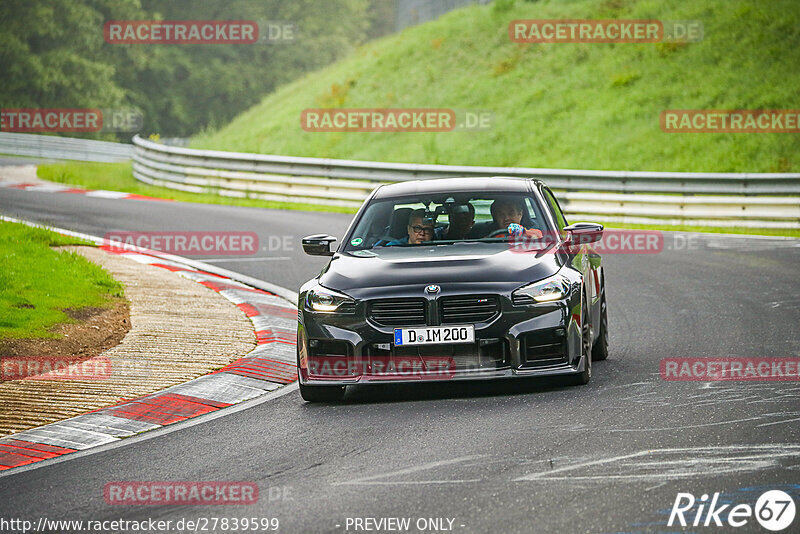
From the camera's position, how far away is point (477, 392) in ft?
28.5

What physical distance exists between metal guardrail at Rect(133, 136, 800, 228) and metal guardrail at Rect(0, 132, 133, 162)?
18.0 m

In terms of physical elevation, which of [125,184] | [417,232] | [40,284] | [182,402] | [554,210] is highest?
[125,184]

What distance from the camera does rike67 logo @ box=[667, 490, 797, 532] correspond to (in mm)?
5238

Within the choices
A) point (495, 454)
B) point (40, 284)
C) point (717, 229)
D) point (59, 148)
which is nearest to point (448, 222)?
point (495, 454)

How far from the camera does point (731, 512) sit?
539cm

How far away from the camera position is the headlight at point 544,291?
8.16 m

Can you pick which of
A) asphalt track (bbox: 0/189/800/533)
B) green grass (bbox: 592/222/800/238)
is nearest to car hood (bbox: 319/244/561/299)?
asphalt track (bbox: 0/189/800/533)

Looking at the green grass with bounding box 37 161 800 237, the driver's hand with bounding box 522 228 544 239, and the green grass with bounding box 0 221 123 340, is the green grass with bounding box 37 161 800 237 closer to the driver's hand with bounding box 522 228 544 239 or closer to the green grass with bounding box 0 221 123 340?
the green grass with bounding box 0 221 123 340

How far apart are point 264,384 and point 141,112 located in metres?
56.7

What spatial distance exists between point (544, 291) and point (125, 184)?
25.7 metres

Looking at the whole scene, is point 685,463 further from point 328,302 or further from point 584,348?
point 328,302

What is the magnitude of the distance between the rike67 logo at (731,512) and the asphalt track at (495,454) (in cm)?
5

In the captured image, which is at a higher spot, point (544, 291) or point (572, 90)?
point (572, 90)

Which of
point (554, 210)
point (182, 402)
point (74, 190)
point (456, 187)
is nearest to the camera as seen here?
point (182, 402)
